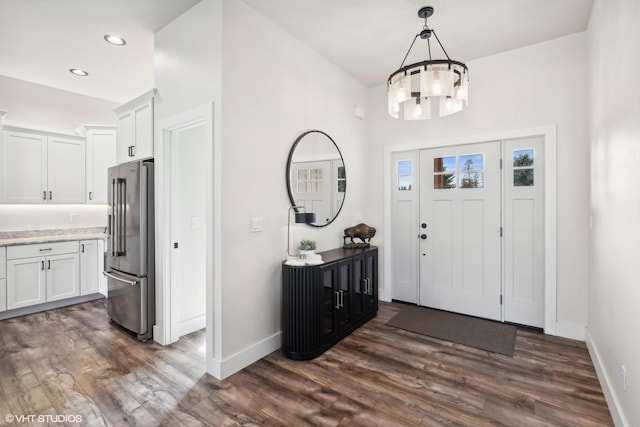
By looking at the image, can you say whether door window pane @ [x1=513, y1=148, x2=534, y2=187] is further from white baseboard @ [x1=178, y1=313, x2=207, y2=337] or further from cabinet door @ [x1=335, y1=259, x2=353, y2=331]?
white baseboard @ [x1=178, y1=313, x2=207, y2=337]

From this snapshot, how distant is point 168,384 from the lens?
2.32m

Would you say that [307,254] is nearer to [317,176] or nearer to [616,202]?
[317,176]

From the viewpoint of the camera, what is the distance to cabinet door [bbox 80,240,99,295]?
4.24m

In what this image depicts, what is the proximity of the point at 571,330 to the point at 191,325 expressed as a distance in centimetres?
388

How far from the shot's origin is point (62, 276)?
405 centimetres

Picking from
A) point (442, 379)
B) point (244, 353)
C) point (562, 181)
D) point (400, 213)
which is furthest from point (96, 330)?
point (562, 181)

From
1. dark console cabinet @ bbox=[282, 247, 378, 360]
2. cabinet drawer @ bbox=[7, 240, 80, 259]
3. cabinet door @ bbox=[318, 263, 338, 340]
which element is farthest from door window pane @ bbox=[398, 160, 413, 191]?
cabinet drawer @ bbox=[7, 240, 80, 259]

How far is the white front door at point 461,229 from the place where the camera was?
3.55 m

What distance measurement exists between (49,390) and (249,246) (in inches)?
68.4

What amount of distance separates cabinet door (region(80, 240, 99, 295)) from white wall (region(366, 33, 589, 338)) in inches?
205

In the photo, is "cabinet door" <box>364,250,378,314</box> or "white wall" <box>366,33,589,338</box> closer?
"white wall" <box>366,33,589,338</box>

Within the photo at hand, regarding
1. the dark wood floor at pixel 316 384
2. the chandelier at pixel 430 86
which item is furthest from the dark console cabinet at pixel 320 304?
the chandelier at pixel 430 86

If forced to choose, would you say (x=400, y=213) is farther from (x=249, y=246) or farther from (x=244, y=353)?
(x=244, y=353)

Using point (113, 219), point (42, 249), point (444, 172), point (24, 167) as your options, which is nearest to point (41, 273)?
point (42, 249)
